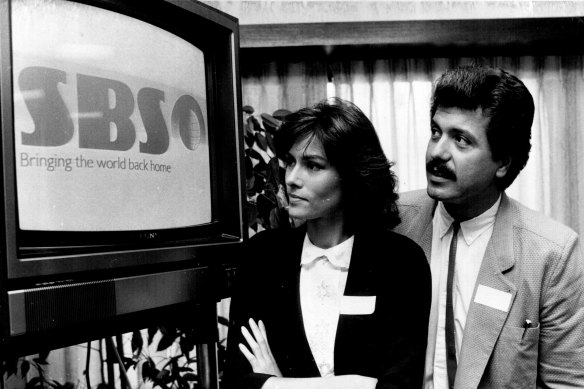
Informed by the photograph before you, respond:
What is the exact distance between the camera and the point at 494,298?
1523 mm

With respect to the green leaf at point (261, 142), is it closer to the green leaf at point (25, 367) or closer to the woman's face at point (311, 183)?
the woman's face at point (311, 183)

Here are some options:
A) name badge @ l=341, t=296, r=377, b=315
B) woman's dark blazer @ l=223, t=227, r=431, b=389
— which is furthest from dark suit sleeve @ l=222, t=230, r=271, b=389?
name badge @ l=341, t=296, r=377, b=315

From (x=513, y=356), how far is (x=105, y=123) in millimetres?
1126

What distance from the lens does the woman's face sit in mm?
1371

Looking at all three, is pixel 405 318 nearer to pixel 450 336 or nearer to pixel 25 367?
pixel 450 336

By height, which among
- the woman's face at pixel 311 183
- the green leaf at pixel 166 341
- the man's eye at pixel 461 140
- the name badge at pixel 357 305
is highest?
the man's eye at pixel 461 140

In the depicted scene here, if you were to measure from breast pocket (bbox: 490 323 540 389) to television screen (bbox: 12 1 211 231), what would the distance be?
807mm

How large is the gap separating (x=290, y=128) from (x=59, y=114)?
1.84 ft

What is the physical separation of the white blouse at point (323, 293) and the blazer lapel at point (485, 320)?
0.39 meters

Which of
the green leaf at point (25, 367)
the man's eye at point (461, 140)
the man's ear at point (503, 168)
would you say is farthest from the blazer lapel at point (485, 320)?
the green leaf at point (25, 367)

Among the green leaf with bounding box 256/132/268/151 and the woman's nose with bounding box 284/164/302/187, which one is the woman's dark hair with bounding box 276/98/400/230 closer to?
the woman's nose with bounding box 284/164/302/187

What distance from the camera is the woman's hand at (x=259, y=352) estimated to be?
52.1 inches

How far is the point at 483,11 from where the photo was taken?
293cm

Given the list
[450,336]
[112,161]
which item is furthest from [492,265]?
[112,161]
